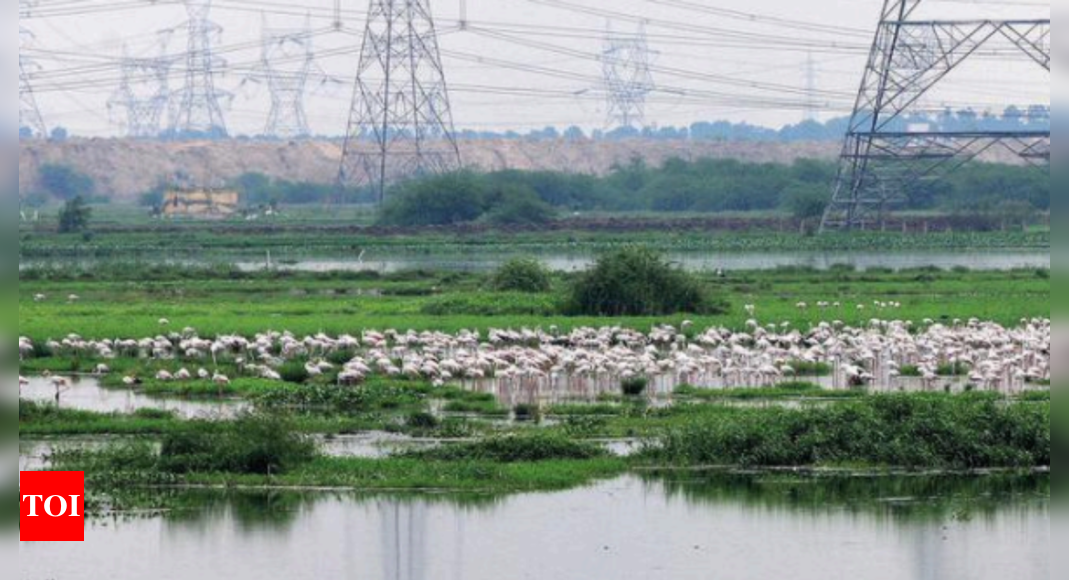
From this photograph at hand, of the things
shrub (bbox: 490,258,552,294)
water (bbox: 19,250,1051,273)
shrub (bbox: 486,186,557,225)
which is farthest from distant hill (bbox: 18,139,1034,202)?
shrub (bbox: 490,258,552,294)

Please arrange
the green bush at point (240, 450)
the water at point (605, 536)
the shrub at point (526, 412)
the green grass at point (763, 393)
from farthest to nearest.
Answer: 1. the green grass at point (763, 393)
2. the shrub at point (526, 412)
3. the green bush at point (240, 450)
4. the water at point (605, 536)

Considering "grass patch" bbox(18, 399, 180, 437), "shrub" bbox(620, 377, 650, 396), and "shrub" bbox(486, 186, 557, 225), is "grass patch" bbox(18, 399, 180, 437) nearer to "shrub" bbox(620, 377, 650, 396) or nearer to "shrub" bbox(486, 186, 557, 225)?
"shrub" bbox(620, 377, 650, 396)

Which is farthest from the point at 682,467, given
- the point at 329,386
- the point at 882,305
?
the point at 882,305

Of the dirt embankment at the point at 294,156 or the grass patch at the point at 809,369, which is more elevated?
the dirt embankment at the point at 294,156

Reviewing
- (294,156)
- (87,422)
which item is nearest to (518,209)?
(87,422)

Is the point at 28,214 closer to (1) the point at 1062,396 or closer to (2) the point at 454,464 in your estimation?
(2) the point at 454,464

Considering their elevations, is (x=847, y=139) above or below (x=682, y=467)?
above

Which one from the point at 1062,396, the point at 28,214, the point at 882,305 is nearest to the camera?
the point at 1062,396

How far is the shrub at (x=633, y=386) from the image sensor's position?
2636 cm

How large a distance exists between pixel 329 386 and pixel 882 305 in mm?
15316

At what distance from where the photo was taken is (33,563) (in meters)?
16.2

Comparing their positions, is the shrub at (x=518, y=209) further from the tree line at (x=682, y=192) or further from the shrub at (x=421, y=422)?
the shrub at (x=421, y=422)

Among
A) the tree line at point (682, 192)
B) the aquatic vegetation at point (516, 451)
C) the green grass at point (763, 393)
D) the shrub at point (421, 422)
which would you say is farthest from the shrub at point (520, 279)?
the tree line at point (682, 192)

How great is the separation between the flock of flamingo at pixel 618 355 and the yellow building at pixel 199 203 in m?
72.3
